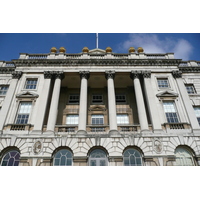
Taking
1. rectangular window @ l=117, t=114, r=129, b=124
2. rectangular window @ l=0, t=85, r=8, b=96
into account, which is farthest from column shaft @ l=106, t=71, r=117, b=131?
rectangular window @ l=0, t=85, r=8, b=96

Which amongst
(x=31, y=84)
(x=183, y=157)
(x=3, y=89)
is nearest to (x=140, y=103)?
(x=183, y=157)

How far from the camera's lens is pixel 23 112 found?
702 inches

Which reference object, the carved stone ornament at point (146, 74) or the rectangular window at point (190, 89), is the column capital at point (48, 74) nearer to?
the carved stone ornament at point (146, 74)

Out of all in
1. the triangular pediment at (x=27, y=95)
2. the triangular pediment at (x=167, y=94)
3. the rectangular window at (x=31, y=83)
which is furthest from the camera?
the rectangular window at (x=31, y=83)

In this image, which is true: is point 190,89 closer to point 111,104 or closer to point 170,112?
point 170,112

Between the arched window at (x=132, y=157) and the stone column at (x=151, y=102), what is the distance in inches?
117

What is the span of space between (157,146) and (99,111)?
28.2ft

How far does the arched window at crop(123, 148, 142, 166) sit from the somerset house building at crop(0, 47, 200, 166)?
88 millimetres

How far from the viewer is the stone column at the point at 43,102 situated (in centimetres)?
1628

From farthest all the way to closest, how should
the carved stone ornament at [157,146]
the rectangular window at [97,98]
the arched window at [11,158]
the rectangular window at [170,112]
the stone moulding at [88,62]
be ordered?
the rectangular window at [97,98]
the stone moulding at [88,62]
the rectangular window at [170,112]
the carved stone ornament at [157,146]
the arched window at [11,158]

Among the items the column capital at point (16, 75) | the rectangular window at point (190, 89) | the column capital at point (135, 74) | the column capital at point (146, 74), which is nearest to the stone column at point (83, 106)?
the column capital at point (135, 74)

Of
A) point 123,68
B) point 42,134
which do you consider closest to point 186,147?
point 123,68

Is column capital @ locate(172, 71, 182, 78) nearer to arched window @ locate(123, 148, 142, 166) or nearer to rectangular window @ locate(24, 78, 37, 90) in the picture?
arched window @ locate(123, 148, 142, 166)

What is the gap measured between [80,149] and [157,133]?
7436mm
